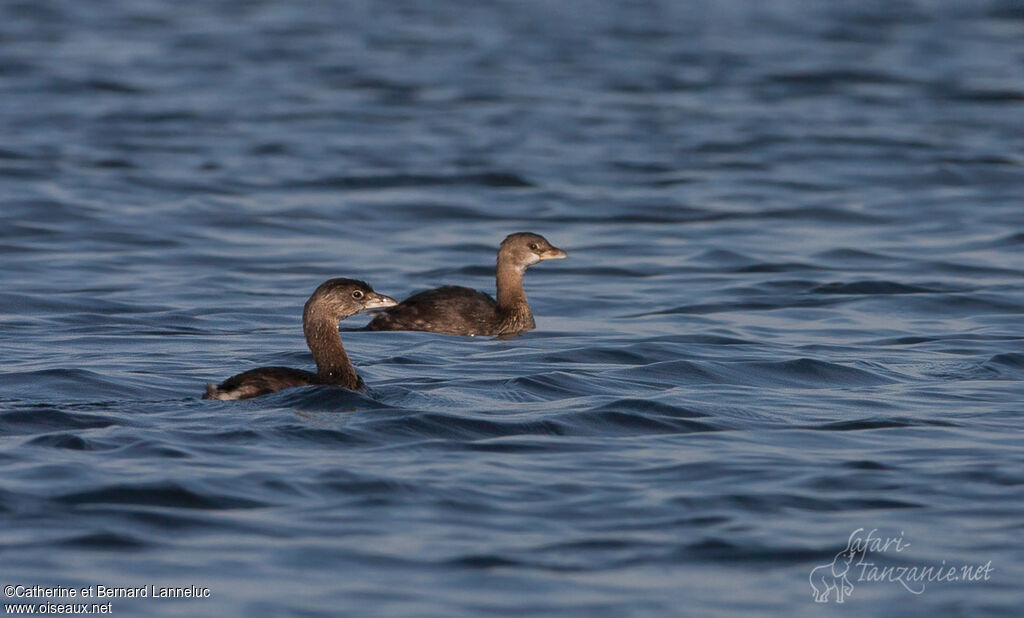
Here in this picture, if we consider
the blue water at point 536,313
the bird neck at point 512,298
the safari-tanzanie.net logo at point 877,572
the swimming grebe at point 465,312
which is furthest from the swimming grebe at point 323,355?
the safari-tanzanie.net logo at point 877,572

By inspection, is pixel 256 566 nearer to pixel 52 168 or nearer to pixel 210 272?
pixel 210 272

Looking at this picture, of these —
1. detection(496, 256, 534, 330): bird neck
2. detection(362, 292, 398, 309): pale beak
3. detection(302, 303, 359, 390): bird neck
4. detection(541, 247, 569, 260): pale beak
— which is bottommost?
detection(496, 256, 534, 330): bird neck

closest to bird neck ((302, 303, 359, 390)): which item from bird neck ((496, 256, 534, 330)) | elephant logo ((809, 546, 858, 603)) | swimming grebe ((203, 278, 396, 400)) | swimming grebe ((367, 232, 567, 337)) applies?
swimming grebe ((203, 278, 396, 400))

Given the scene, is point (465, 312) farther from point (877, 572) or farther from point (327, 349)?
point (877, 572)

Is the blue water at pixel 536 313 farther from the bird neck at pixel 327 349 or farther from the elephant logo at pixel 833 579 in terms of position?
the bird neck at pixel 327 349

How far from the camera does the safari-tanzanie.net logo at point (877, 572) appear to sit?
804 cm

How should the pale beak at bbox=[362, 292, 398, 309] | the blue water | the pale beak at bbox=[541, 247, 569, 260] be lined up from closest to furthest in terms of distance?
the blue water < the pale beak at bbox=[362, 292, 398, 309] < the pale beak at bbox=[541, 247, 569, 260]

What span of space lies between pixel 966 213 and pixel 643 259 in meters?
5.31

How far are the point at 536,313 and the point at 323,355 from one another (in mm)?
5044

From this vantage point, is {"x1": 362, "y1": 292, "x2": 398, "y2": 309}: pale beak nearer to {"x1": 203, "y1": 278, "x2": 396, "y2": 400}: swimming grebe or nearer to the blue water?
{"x1": 203, "y1": 278, "x2": 396, "y2": 400}: swimming grebe

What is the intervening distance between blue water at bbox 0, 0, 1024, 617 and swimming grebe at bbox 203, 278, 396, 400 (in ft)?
0.58

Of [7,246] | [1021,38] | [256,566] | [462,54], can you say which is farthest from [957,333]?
[1021,38]

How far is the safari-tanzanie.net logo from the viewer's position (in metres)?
8.04

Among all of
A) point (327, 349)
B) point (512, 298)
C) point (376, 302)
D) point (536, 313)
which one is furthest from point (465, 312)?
point (327, 349)
